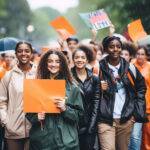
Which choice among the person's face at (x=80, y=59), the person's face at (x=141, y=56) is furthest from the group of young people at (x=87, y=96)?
the person's face at (x=141, y=56)

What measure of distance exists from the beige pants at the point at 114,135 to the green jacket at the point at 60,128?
2.58ft

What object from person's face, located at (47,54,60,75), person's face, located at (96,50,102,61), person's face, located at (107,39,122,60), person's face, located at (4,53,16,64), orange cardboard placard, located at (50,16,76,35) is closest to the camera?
person's face, located at (47,54,60,75)

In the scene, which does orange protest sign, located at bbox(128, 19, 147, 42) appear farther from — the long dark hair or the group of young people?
the long dark hair

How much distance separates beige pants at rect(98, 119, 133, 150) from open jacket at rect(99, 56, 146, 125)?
8cm

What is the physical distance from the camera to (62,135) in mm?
6723

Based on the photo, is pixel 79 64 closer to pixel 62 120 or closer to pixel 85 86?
pixel 85 86

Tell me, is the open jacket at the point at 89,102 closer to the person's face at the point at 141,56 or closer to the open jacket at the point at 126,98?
the open jacket at the point at 126,98

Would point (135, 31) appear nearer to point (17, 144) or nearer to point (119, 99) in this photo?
point (119, 99)

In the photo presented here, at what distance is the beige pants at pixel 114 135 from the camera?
24.8ft

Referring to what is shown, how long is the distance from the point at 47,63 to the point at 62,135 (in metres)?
0.92

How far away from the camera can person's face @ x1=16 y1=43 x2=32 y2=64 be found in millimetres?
7547

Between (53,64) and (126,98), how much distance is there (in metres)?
1.19

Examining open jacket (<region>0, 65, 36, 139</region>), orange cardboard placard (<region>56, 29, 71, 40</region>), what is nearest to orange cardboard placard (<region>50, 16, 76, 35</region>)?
orange cardboard placard (<region>56, 29, 71, 40</region>)

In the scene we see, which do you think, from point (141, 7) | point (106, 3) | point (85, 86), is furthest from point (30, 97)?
point (106, 3)
